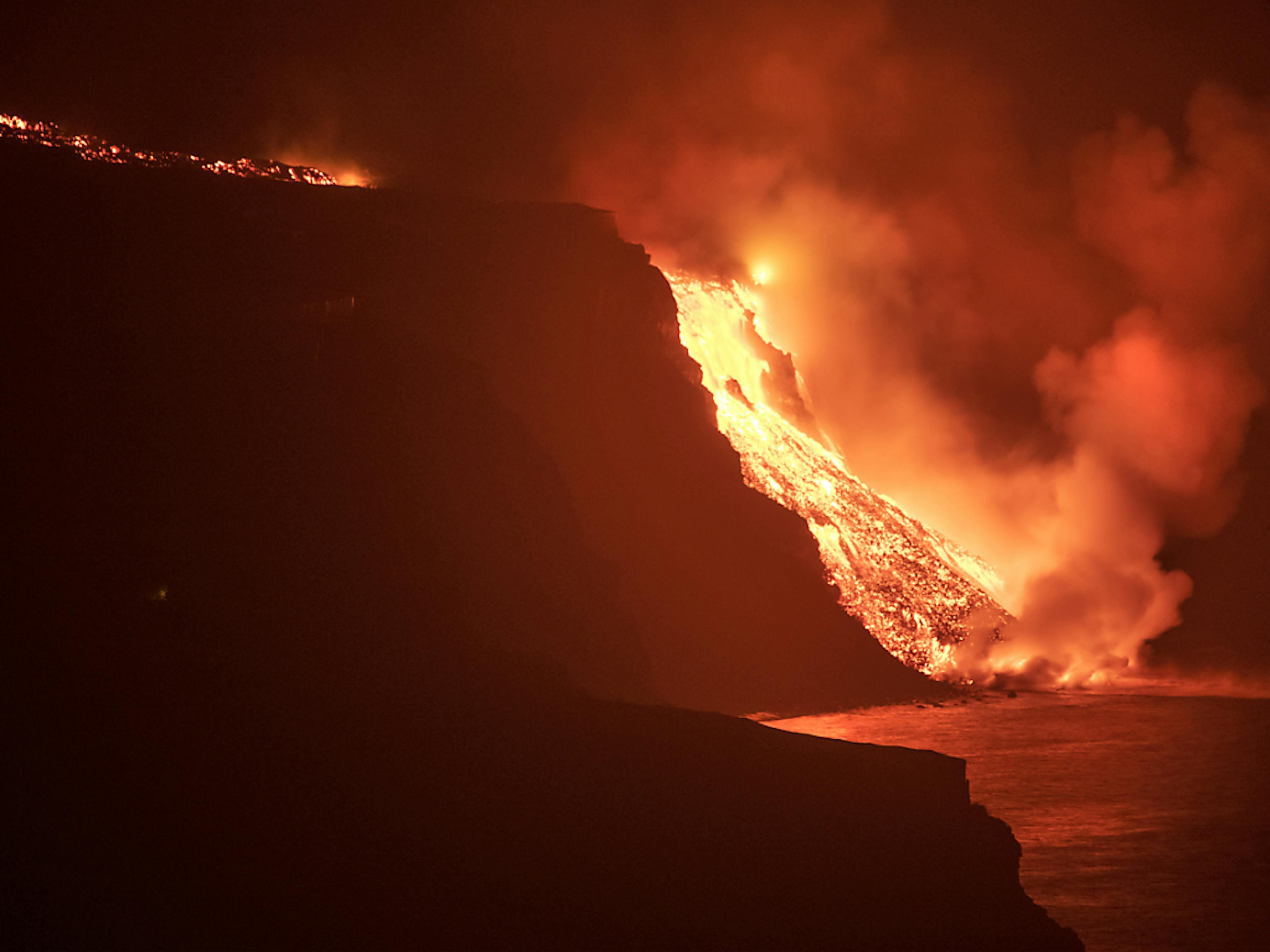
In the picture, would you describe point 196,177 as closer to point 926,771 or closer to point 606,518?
point 606,518

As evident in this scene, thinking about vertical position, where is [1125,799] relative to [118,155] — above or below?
below

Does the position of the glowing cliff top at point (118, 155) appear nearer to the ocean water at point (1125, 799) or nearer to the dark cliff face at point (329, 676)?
the dark cliff face at point (329, 676)

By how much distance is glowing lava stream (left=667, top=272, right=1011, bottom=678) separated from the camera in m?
49.3

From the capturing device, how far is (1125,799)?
31.2 metres

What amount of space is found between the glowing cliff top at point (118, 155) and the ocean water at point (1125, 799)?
2905 centimetres

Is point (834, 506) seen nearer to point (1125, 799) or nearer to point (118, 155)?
point (1125, 799)

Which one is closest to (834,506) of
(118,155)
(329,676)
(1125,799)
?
(1125,799)

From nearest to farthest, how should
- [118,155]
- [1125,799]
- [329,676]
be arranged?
[329,676]
[1125,799]
[118,155]

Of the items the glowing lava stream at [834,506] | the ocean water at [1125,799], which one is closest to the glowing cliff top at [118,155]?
the glowing lava stream at [834,506]

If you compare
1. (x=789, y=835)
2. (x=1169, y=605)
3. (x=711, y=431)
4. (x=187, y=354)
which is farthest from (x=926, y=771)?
(x=1169, y=605)

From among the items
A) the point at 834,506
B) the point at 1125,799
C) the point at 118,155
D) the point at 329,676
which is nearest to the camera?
the point at 329,676

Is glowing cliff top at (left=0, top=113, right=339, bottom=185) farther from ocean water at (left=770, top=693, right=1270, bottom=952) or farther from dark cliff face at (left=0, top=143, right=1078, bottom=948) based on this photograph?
ocean water at (left=770, top=693, right=1270, bottom=952)

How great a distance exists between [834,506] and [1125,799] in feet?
78.2

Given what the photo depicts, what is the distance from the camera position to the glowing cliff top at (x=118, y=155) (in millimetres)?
35531
